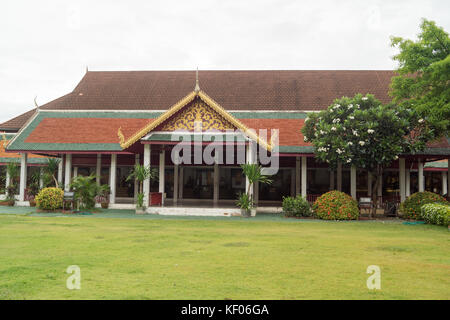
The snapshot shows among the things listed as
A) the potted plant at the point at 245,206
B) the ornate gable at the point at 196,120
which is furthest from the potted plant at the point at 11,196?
the potted plant at the point at 245,206

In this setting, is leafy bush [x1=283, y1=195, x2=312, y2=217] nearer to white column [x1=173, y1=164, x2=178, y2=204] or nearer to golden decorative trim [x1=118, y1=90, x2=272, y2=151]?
golden decorative trim [x1=118, y1=90, x2=272, y2=151]

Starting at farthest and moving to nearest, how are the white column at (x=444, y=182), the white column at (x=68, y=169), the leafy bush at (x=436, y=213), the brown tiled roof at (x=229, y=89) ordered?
the white column at (x=444, y=182) < the brown tiled roof at (x=229, y=89) < the white column at (x=68, y=169) < the leafy bush at (x=436, y=213)

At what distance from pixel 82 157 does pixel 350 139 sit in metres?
14.6

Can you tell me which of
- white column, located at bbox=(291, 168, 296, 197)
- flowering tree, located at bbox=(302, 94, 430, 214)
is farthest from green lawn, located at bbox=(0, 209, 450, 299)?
white column, located at bbox=(291, 168, 296, 197)

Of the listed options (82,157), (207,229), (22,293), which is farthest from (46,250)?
(82,157)

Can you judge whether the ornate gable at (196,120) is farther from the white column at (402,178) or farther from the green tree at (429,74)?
the white column at (402,178)

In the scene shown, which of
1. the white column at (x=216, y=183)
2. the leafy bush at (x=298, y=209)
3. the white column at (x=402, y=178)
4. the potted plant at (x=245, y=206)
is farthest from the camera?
the white column at (x=216, y=183)

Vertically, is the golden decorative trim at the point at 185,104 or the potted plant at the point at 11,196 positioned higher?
the golden decorative trim at the point at 185,104

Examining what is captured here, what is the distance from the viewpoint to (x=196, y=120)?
18.4m

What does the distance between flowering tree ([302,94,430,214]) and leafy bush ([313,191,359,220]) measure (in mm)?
1465

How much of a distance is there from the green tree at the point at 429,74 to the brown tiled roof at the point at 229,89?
6660mm

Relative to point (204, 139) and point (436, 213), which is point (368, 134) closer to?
point (436, 213)

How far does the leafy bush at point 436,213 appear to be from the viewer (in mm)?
14289

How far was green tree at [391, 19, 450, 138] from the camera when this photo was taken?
54.6 ft
